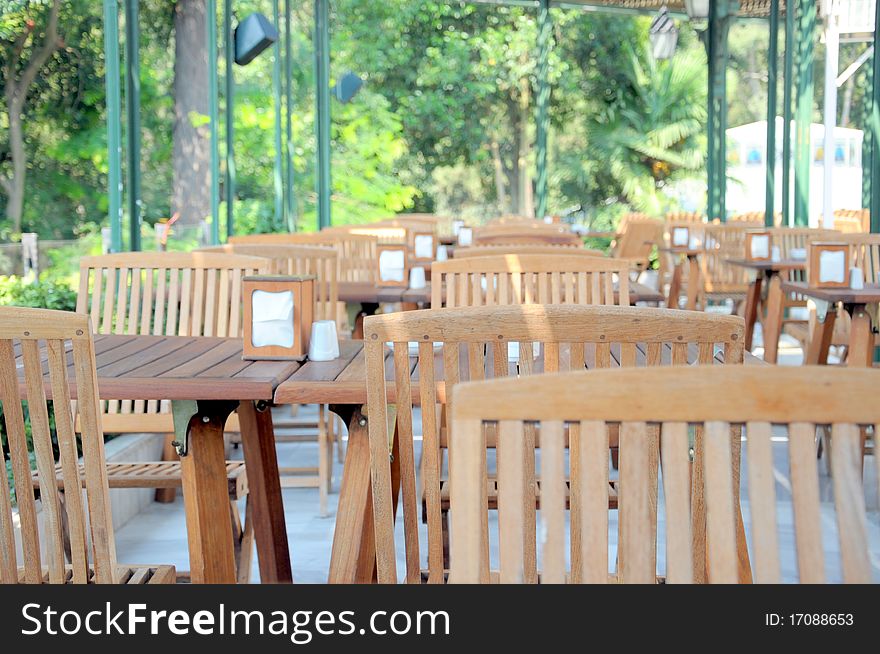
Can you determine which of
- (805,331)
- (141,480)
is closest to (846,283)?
(805,331)

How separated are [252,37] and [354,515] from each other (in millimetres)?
6364

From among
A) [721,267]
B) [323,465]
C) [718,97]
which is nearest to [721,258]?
[721,267]

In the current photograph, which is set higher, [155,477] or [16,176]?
[16,176]

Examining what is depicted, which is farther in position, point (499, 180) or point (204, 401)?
point (499, 180)

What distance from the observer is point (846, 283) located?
160 inches

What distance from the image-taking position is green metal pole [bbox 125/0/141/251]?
17.0 ft

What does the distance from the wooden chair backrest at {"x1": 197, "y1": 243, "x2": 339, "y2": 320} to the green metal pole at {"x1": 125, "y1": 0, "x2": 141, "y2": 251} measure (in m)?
1.43

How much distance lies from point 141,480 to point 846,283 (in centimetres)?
262

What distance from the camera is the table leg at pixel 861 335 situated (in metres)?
3.82

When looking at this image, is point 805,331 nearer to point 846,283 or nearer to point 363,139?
point 846,283

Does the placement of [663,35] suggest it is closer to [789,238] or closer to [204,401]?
[789,238]

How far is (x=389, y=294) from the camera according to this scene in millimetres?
3947

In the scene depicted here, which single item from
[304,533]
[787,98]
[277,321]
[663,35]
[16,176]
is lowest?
[304,533]

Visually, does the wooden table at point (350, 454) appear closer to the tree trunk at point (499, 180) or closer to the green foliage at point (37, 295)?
the green foliage at point (37, 295)
